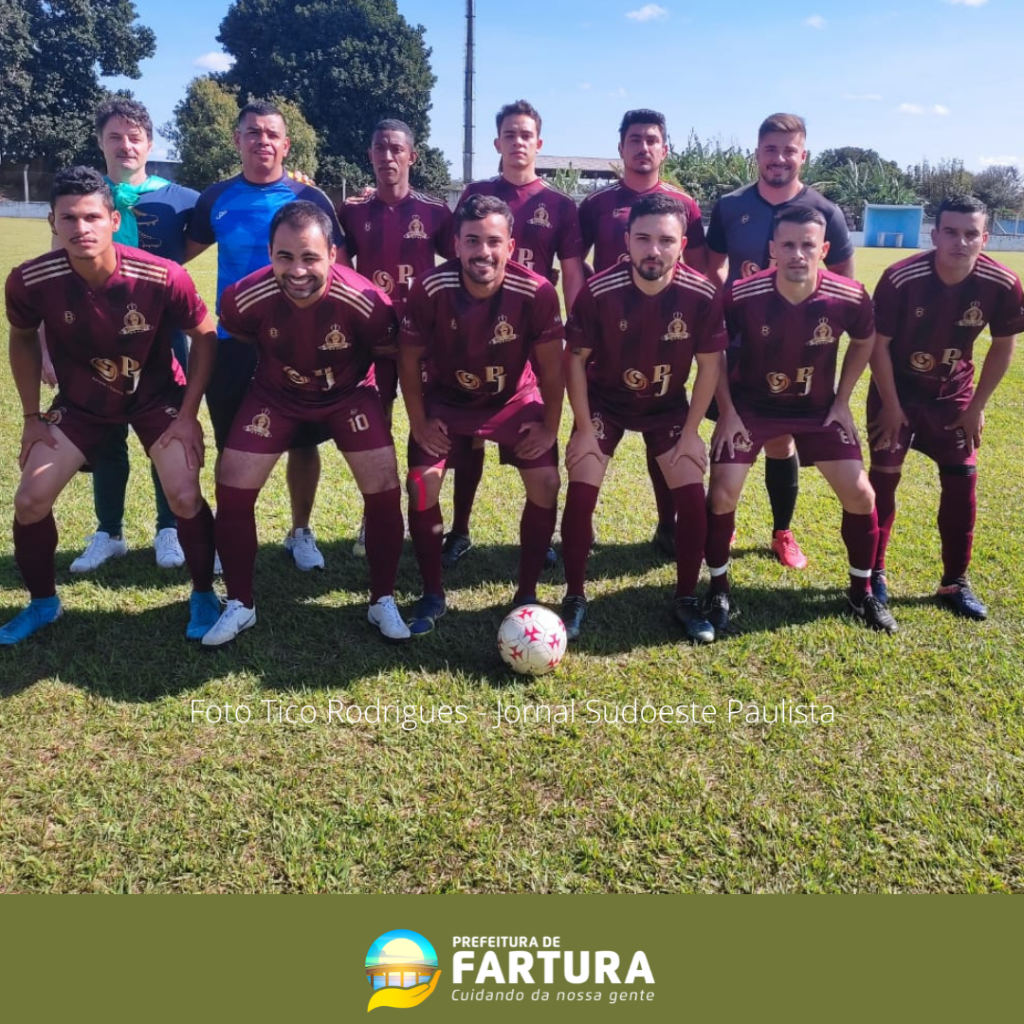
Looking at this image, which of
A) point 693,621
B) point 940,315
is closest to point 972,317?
point 940,315

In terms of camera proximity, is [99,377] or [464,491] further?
[464,491]

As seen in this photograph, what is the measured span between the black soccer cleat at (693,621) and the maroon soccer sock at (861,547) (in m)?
0.80

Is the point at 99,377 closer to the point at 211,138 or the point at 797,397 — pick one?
the point at 797,397

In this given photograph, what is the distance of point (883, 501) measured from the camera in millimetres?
4445

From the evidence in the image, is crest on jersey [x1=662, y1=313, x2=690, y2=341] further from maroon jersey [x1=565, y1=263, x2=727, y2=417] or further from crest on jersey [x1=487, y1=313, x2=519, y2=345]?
crest on jersey [x1=487, y1=313, x2=519, y2=345]

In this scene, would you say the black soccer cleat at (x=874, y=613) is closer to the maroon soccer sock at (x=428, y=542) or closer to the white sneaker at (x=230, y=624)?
the maroon soccer sock at (x=428, y=542)

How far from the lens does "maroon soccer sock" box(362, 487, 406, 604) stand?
4.02 meters

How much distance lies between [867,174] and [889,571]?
179ft

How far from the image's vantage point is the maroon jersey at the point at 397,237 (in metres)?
4.60

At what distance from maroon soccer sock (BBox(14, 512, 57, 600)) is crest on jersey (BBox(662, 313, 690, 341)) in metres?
3.04

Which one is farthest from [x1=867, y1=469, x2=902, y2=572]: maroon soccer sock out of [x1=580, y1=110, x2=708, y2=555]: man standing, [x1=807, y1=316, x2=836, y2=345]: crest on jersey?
[x1=580, y1=110, x2=708, y2=555]: man standing

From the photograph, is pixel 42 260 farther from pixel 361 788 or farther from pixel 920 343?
pixel 920 343

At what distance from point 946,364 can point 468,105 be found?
3211 centimetres

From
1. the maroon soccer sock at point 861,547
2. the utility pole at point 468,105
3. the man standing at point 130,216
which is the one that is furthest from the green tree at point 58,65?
the maroon soccer sock at point 861,547
